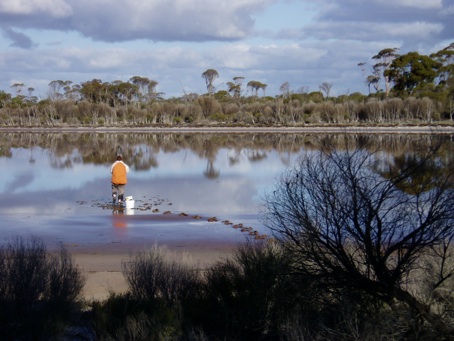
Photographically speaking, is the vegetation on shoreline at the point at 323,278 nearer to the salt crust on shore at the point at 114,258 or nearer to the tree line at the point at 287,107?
the salt crust on shore at the point at 114,258

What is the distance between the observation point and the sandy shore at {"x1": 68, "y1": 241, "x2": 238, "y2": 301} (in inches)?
412

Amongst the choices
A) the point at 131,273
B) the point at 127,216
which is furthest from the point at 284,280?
the point at 127,216

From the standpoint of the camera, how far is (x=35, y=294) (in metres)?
8.41

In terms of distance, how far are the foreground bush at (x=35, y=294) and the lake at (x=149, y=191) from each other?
3.88 m

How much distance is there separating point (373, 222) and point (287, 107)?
7260cm

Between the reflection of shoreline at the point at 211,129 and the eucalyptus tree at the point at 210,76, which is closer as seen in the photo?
the reflection of shoreline at the point at 211,129

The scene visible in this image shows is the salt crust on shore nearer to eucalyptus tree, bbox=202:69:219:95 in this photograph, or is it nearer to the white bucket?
the white bucket

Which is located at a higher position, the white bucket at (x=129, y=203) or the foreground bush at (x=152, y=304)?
the foreground bush at (x=152, y=304)

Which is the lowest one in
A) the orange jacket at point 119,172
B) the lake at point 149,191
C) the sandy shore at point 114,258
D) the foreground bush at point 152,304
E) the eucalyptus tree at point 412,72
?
the lake at point 149,191

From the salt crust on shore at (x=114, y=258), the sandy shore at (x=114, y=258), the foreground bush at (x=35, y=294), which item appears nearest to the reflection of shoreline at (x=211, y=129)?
the salt crust on shore at (x=114, y=258)

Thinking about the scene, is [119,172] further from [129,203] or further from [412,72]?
[412,72]

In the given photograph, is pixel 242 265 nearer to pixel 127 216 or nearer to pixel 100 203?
pixel 127 216

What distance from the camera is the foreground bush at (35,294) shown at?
7.96 meters

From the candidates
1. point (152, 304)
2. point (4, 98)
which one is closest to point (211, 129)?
point (4, 98)
